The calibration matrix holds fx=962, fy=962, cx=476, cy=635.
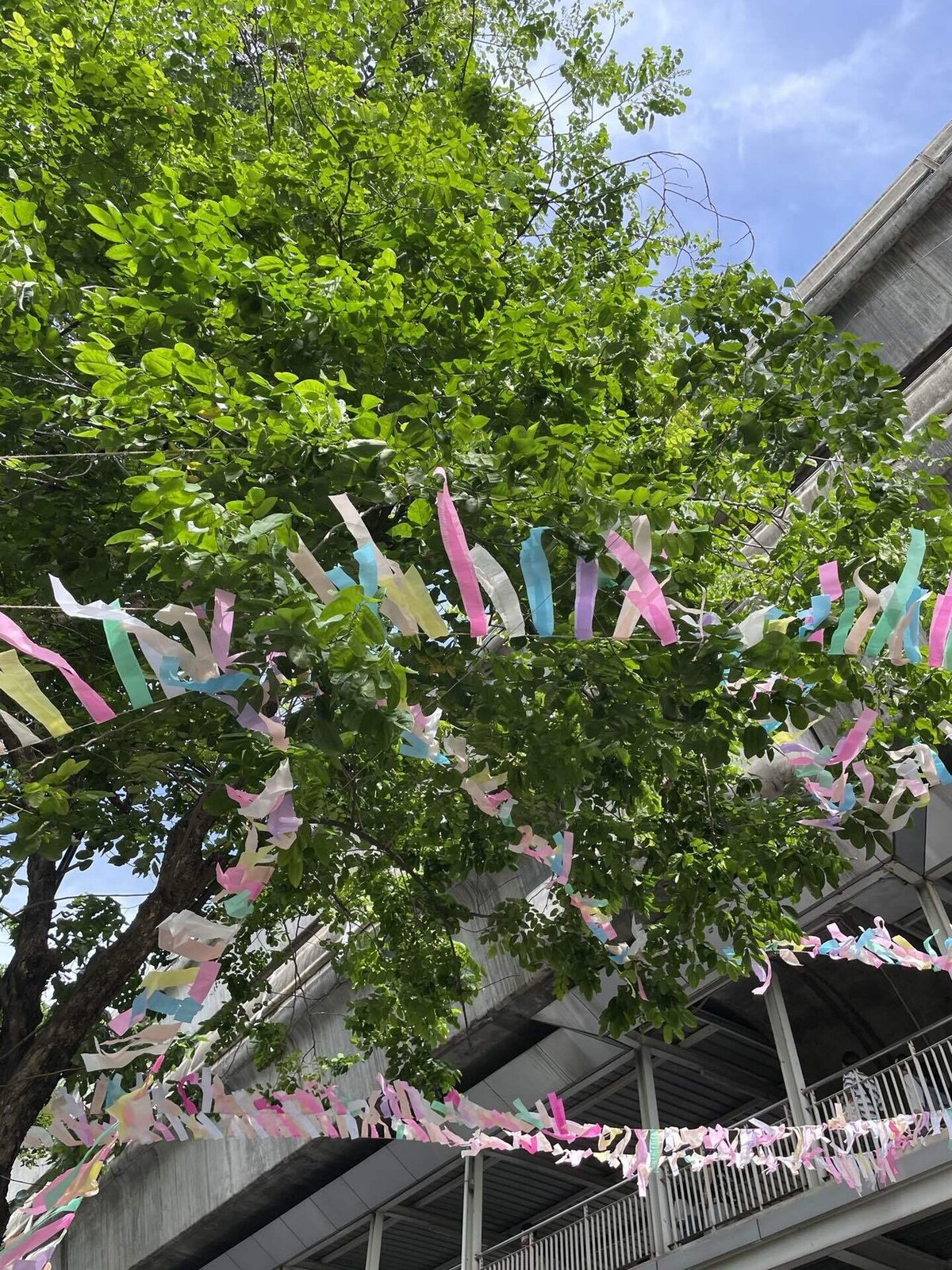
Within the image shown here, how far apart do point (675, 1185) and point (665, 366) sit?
339 inches

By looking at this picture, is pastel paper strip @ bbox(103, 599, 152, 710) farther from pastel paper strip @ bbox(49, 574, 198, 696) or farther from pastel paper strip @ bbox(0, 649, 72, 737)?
pastel paper strip @ bbox(0, 649, 72, 737)

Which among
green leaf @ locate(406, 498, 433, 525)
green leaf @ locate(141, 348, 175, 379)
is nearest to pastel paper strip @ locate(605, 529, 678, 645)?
green leaf @ locate(406, 498, 433, 525)

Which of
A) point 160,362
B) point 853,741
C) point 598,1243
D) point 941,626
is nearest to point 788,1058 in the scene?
point 598,1243

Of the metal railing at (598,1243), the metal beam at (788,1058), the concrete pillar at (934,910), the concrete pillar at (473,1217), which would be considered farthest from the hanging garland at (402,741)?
the concrete pillar at (473,1217)

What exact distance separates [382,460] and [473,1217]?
36.6 ft

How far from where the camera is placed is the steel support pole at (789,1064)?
8656mm

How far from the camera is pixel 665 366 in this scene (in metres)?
5.34

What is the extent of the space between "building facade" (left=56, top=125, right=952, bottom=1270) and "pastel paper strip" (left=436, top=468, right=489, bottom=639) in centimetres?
607

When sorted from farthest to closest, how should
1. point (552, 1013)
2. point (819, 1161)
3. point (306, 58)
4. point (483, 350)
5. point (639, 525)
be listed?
point (552, 1013)
point (819, 1161)
point (306, 58)
point (483, 350)
point (639, 525)

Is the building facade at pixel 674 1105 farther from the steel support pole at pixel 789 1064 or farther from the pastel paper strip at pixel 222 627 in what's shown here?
the pastel paper strip at pixel 222 627

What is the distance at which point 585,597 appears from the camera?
11.0ft

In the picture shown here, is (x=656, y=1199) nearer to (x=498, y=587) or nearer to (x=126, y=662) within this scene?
(x=498, y=587)

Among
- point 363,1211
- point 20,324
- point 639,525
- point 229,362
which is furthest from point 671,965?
point 363,1211

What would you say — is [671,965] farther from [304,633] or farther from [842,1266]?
[842,1266]
